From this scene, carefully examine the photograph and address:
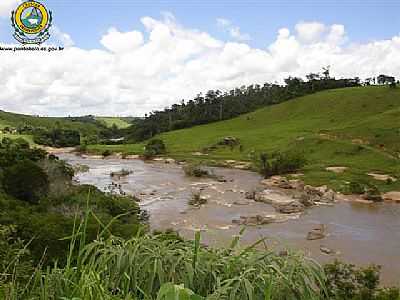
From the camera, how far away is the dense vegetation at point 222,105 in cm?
11606

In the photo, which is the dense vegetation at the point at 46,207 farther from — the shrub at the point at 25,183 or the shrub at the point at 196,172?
the shrub at the point at 196,172

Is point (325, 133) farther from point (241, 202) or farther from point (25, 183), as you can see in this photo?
point (25, 183)

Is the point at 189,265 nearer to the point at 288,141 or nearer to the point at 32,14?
the point at 32,14

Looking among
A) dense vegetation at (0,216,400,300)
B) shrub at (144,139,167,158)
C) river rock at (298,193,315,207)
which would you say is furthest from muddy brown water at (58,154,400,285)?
shrub at (144,139,167,158)

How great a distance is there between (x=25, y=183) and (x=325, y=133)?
53.8m

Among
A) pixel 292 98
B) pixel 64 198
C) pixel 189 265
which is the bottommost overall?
pixel 64 198

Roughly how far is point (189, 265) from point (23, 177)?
1021 inches

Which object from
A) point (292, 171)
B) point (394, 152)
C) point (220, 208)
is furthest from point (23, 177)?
point (394, 152)

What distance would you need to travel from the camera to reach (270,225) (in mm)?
29891

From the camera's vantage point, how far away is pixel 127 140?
11881cm

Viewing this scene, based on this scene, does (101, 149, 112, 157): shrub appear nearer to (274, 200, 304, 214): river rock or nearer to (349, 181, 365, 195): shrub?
(349, 181, 365, 195): shrub

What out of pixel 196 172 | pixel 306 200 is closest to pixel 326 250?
pixel 306 200

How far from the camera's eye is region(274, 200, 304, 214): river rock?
34.3 meters

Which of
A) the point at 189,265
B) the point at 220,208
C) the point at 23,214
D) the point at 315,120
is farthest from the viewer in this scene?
the point at 315,120
